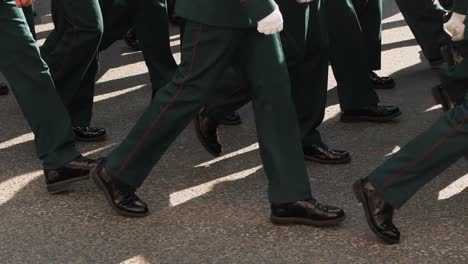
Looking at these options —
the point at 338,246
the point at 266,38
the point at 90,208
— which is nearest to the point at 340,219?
the point at 338,246

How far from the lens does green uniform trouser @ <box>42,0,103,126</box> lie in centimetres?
486

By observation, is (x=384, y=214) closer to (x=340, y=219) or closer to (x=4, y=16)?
(x=340, y=219)

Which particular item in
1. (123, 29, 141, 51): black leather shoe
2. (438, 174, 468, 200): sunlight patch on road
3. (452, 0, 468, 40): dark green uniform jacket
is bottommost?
(123, 29, 141, 51): black leather shoe

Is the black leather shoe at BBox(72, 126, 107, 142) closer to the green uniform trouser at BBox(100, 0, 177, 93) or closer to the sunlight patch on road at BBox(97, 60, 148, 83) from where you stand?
the green uniform trouser at BBox(100, 0, 177, 93)

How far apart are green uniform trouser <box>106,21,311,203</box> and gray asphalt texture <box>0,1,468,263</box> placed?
228 millimetres

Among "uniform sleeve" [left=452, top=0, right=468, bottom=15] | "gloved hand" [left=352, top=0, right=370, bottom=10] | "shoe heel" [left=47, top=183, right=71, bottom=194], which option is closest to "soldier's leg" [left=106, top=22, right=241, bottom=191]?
"shoe heel" [left=47, top=183, right=71, bottom=194]

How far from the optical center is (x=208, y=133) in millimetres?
5043

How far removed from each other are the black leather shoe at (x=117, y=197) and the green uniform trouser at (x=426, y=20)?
234 cm

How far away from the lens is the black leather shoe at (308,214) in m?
4.14

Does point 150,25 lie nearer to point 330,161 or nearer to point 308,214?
point 330,161

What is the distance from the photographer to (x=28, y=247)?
408 centimetres

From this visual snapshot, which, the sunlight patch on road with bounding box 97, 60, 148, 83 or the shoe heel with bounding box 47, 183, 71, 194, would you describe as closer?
the shoe heel with bounding box 47, 183, 71, 194

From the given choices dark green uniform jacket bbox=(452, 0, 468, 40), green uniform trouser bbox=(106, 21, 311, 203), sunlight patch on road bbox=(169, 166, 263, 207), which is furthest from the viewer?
sunlight patch on road bbox=(169, 166, 263, 207)

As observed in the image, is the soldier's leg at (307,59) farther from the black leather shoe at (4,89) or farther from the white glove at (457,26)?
the black leather shoe at (4,89)
